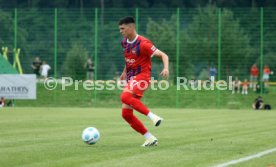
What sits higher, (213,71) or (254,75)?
(213,71)

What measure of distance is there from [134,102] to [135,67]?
0.72 metres

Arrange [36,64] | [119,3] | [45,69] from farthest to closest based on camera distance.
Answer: [119,3] < [36,64] < [45,69]

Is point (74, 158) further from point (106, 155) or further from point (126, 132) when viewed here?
point (126, 132)

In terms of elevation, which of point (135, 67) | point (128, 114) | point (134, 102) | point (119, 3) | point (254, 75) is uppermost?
point (119, 3)

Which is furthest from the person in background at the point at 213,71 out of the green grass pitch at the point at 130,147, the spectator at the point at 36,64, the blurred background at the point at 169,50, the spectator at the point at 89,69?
the green grass pitch at the point at 130,147

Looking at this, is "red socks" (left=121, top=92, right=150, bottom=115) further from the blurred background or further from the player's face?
the blurred background

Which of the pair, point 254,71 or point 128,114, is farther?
point 254,71

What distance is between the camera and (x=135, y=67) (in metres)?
12.8

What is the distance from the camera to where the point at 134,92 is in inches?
494

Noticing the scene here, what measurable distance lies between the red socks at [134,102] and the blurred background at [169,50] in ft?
73.1

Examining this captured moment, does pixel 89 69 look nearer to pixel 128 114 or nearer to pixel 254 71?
pixel 254 71

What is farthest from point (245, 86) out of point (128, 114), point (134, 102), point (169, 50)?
point (134, 102)

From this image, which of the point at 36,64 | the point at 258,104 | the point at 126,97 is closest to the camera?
the point at 126,97

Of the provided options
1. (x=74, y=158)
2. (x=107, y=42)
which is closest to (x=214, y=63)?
(x=107, y=42)
